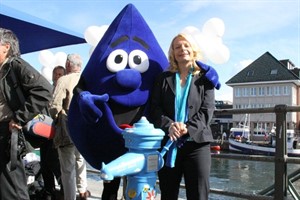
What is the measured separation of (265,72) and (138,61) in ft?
161

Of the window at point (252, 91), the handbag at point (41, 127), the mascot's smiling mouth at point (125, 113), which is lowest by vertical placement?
the handbag at point (41, 127)

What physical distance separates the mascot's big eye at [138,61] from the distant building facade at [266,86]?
4504cm

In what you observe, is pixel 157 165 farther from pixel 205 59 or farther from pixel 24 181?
pixel 205 59

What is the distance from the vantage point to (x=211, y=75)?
228cm

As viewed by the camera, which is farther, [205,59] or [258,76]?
[258,76]

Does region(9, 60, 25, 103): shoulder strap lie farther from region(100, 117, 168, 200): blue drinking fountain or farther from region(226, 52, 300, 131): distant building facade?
region(226, 52, 300, 131): distant building facade

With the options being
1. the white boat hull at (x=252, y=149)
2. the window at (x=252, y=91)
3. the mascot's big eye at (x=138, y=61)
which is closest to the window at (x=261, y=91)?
the window at (x=252, y=91)

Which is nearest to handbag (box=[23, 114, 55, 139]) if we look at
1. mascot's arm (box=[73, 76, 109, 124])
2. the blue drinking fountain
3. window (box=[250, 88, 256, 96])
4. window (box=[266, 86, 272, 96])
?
mascot's arm (box=[73, 76, 109, 124])

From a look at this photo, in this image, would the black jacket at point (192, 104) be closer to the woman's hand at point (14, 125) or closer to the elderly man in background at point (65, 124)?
the woman's hand at point (14, 125)

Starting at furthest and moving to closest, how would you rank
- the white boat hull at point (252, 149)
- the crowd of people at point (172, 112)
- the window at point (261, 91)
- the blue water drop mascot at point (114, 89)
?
the window at point (261, 91) < the white boat hull at point (252, 149) < the blue water drop mascot at point (114, 89) < the crowd of people at point (172, 112)

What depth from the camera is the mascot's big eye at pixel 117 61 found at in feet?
8.67

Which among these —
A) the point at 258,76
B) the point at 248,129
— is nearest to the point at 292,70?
the point at 258,76

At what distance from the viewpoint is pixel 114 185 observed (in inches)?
105

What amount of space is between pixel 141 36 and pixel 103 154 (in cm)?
90
